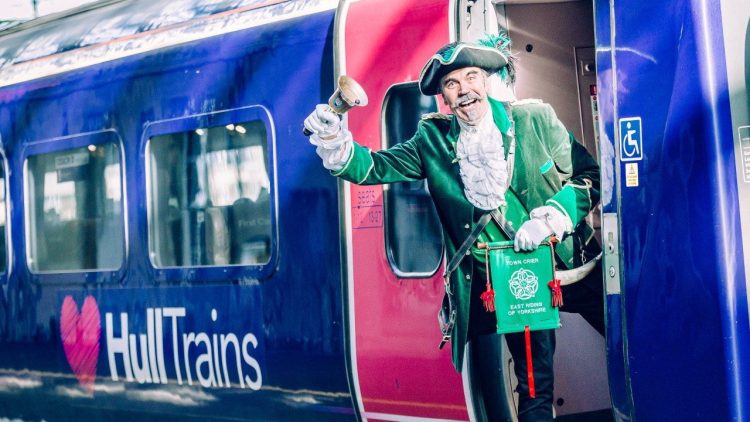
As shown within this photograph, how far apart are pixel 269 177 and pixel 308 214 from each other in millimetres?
360

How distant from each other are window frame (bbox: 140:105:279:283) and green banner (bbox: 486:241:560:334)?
1479 mm

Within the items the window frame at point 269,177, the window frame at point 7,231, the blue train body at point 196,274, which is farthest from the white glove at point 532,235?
the window frame at point 7,231

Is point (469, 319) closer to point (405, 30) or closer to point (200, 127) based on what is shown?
point (405, 30)

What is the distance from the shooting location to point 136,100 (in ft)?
22.4

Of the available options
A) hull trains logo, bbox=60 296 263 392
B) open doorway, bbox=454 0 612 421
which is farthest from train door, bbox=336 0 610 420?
hull trains logo, bbox=60 296 263 392

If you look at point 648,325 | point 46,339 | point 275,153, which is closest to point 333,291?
point 275,153

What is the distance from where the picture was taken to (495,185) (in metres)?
4.97

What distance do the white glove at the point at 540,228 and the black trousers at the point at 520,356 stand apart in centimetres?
26

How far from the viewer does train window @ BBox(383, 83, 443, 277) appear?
544cm

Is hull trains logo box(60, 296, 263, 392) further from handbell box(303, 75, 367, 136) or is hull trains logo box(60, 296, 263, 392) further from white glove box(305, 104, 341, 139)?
handbell box(303, 75, 367, 136)

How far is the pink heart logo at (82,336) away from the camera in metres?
7.11

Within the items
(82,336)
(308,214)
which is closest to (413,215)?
(308,214)

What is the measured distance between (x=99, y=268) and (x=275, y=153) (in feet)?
5.54

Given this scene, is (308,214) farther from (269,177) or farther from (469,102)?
(469,102)
